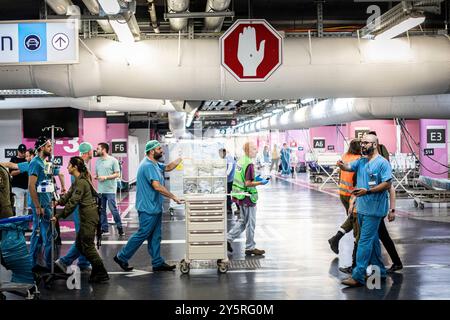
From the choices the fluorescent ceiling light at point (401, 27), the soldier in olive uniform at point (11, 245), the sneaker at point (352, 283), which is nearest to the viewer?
the soldier in olive uniform at point (11, 245)

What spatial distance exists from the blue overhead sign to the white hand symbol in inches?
87.3

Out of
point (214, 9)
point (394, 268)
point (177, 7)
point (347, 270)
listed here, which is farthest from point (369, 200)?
point (177, 7)

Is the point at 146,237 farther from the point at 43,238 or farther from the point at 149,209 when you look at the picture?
the point at 43,238

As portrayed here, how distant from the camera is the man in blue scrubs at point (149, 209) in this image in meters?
7.81

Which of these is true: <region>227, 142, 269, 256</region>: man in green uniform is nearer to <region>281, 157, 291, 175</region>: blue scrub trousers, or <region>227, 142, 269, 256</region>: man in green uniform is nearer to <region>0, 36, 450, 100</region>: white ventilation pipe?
<region>0, 36, 450, 100</region>: white ventilation pipe

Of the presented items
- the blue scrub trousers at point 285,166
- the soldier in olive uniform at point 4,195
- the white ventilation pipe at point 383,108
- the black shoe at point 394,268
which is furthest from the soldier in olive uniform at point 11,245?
the blue scrub trousers at point 285,166

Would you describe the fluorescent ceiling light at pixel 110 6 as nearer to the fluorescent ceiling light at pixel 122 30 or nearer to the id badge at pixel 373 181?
the fluorescent ceiling light at pixel 122 30

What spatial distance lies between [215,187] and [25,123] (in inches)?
315

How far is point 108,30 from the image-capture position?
877 cm

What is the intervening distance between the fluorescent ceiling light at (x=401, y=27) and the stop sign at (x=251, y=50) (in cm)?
147

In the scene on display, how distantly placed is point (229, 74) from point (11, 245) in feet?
12.4

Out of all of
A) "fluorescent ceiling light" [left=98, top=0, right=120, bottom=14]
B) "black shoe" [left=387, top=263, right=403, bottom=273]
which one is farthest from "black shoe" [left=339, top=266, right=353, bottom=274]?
"fluorescent ceiling light" [left=98, top=0, right=120, bottom=14]
